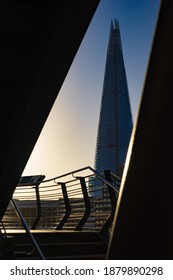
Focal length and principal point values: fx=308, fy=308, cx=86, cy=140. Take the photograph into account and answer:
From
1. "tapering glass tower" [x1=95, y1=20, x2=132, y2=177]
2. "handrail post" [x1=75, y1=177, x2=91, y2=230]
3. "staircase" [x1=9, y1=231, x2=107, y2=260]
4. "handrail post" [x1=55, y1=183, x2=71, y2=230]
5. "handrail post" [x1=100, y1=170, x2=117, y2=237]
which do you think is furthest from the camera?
"tapering glass tower" [x1=95, y1=20, x2=132, y2=177]

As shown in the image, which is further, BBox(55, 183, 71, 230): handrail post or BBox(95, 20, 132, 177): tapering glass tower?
BBox(95, 20, 132, 177): tapering glass tower

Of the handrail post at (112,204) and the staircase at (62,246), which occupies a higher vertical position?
the handrail post at (112,204)

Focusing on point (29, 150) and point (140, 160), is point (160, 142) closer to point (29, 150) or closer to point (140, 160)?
point (140, 160)

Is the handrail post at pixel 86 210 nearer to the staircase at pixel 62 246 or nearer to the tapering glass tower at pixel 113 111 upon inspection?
the staircase at pixel 62 246

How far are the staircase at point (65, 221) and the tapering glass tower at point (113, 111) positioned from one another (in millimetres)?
77342

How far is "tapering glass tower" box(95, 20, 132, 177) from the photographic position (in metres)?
85.9

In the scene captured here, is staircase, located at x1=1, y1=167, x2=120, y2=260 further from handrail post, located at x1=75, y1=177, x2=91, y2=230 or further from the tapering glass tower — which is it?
the tapering glass tower

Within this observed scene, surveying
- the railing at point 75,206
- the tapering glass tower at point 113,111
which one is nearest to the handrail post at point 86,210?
the railing at point 75,206

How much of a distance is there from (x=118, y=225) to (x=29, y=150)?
93.5 inches

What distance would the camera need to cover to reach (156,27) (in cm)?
75

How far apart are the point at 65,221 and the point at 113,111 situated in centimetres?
8337

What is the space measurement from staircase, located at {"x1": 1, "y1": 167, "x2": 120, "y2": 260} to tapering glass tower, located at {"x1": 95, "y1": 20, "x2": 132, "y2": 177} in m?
77.3

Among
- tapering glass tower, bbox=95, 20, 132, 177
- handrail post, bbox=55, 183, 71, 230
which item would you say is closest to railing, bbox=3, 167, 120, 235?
handrail post, bbox=55, 183, 71, 230

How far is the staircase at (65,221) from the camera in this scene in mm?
3227
